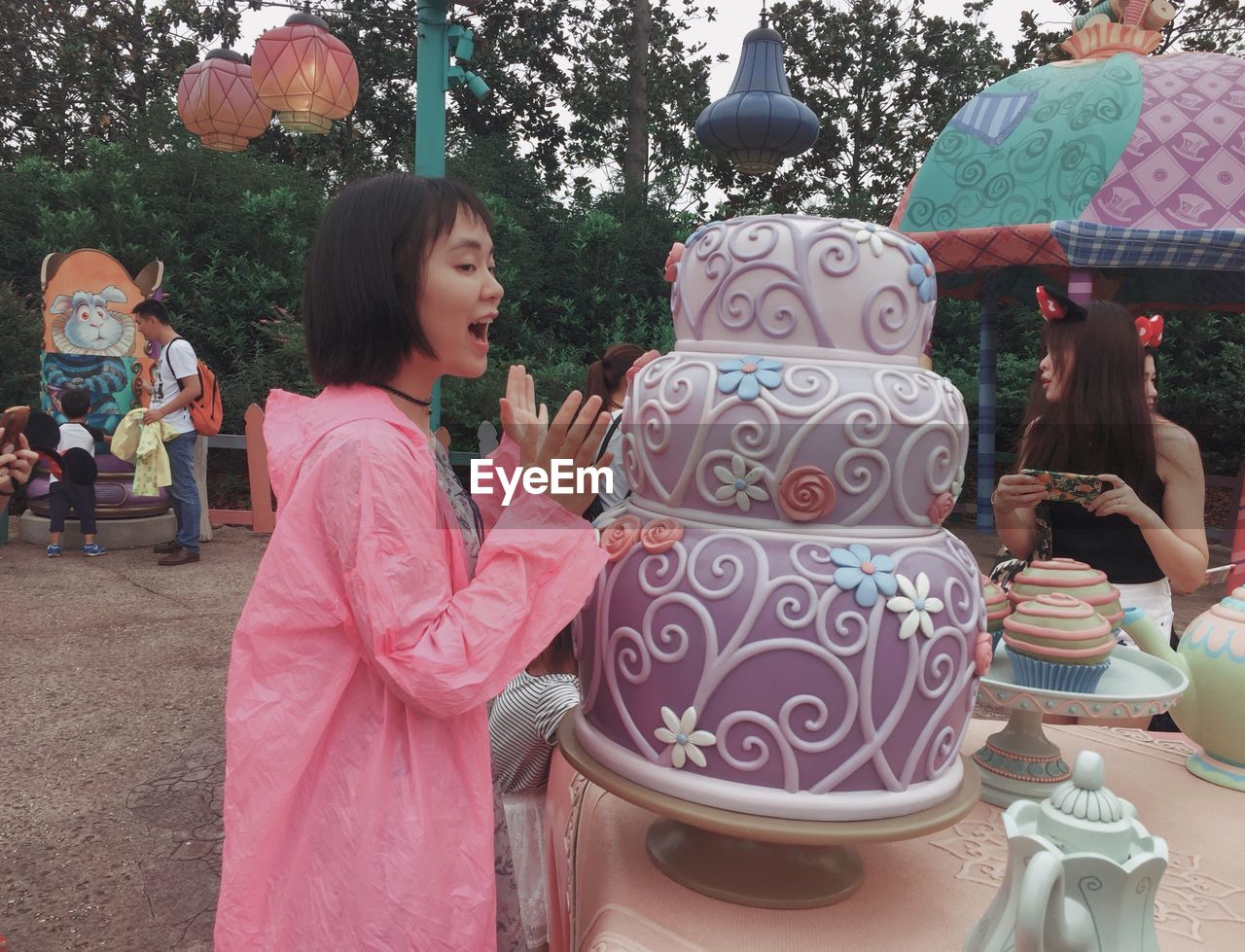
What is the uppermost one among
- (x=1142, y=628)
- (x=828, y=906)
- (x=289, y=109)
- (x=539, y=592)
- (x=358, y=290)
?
(x=289, y=109)

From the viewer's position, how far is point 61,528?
22.0ft

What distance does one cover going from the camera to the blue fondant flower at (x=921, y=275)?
138cm

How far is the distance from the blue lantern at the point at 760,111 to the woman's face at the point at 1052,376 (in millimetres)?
4890

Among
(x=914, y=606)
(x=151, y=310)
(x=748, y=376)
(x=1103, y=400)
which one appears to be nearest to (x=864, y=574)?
(x=914, y=606)

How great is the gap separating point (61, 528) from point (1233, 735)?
23.6 ft

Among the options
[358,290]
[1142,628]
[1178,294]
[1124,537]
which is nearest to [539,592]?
[358,290]

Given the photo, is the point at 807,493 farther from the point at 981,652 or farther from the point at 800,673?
the point at 981,652

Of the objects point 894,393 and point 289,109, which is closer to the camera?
point 894,393

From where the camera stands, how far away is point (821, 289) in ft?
4.41

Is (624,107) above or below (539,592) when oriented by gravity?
above

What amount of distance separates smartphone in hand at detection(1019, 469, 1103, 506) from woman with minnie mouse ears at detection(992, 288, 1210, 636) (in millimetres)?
104

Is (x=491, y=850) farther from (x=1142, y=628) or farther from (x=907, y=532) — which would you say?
(x=1142, y=628)

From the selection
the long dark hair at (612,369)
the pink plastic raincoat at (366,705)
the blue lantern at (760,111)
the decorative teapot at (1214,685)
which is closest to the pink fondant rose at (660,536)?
the pink plastic raincoat at (366,705)

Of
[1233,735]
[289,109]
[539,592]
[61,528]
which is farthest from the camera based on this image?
[61,528]
